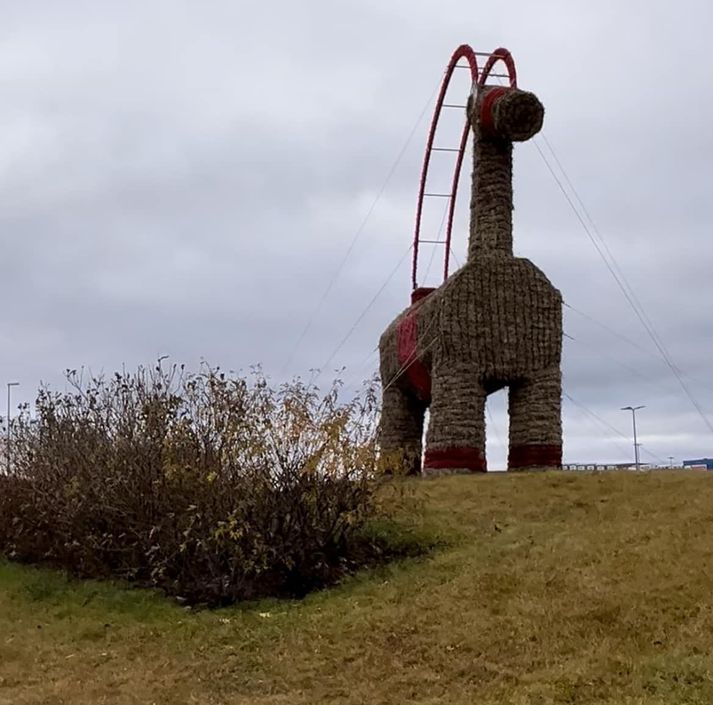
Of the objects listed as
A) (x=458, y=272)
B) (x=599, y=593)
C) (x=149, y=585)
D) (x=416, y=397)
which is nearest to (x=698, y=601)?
(x=599, y=593)

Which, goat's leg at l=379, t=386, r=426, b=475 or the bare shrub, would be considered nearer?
the bare shrub

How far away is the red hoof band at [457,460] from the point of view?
13.7m

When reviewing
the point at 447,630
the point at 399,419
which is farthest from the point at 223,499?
the point at 399,419

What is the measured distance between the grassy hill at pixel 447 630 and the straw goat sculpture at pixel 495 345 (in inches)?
98.5

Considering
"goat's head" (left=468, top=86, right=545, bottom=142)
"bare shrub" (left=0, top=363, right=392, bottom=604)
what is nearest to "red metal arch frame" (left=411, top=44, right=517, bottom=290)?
"goat's head" (left=468, top=86, right=545, bottom=142)

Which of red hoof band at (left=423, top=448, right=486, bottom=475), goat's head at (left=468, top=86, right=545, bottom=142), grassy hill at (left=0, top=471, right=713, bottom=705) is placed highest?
goat's head at (left=468, top=86, right=545, bottom=142)

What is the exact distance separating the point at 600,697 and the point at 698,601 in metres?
1.79

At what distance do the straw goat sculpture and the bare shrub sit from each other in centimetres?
315

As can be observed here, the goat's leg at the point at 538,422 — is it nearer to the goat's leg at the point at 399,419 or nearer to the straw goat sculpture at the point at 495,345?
the straw goat sculpture at the point at 495,345

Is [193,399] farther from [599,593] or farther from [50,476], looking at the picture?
[599,593]

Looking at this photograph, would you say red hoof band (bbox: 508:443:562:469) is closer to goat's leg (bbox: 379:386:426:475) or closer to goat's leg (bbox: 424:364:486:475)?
goat's leg (bbox: 424:364:486:475)

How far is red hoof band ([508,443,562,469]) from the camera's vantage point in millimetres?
13891

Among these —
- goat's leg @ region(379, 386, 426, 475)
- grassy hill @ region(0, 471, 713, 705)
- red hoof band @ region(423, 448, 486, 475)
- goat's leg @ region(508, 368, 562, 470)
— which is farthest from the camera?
goat's leg @ region(379, 386, 426, 475)

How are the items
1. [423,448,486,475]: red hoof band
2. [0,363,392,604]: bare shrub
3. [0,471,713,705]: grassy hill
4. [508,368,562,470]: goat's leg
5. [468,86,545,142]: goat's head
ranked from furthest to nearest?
[468,86,545,142]: goat's head, [508,368,562,470]: goat's leg, [423,448,486,475]: red hoof band, [0,363,392,604]: bare shrub, [0,471,713,705]: grassy hill
